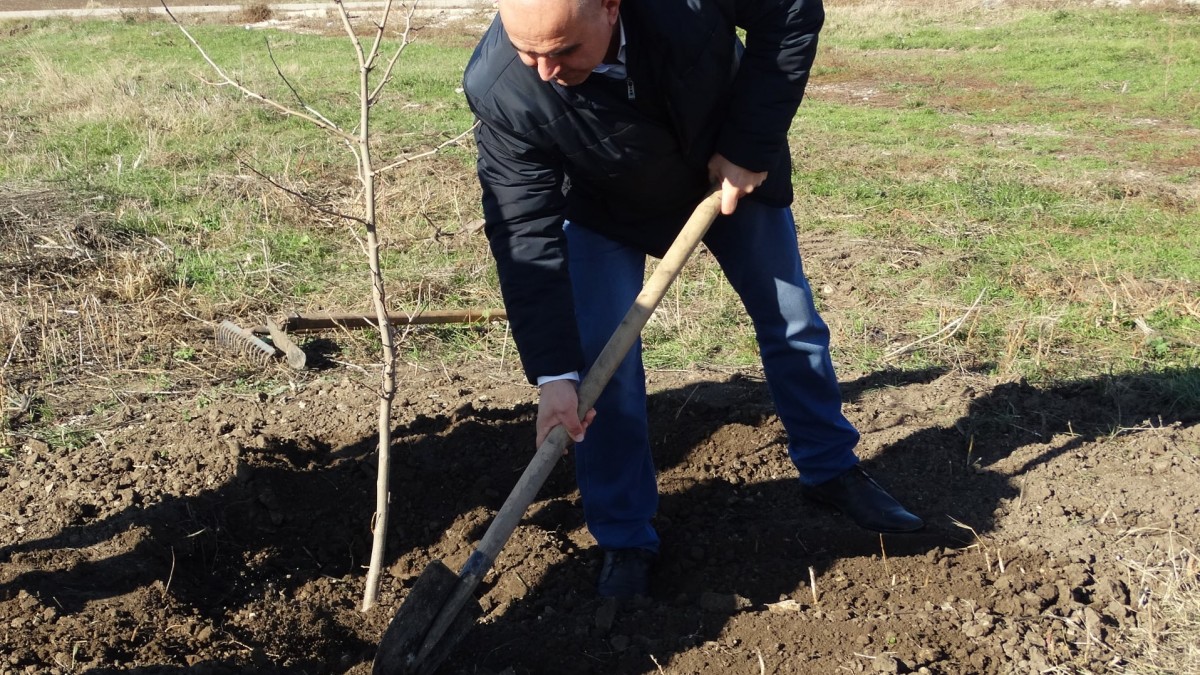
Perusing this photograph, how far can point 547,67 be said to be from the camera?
2307mm

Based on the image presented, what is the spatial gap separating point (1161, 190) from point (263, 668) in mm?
6772

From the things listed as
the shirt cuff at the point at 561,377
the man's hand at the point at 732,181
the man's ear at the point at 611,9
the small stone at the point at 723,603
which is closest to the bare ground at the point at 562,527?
the small stone at the point at 723,603

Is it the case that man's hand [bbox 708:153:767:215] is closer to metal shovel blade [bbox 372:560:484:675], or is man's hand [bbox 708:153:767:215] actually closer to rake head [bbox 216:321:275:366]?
metal shovel blade [bbox 372:560:484:675]

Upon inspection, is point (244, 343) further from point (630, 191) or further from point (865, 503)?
point (865, 503)

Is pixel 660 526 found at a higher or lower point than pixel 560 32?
lower

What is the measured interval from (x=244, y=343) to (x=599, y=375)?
2.58 m

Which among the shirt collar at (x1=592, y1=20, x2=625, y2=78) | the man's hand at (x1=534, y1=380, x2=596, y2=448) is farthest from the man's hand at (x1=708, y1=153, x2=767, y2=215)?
the man's hand at (x1=534, y1=380, x2=596, y2=448)

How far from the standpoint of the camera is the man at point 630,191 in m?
2.52

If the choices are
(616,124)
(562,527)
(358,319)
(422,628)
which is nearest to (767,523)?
(562,527)

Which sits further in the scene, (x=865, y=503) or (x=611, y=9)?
(x=865, y=503)

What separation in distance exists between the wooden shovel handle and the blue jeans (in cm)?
16

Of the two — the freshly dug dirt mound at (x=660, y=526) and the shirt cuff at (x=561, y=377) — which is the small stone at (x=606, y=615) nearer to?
the freshly dug dirt mound at (x=660, y=526)

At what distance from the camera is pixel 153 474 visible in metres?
3.55

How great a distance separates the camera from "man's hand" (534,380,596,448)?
2656 millimetres
